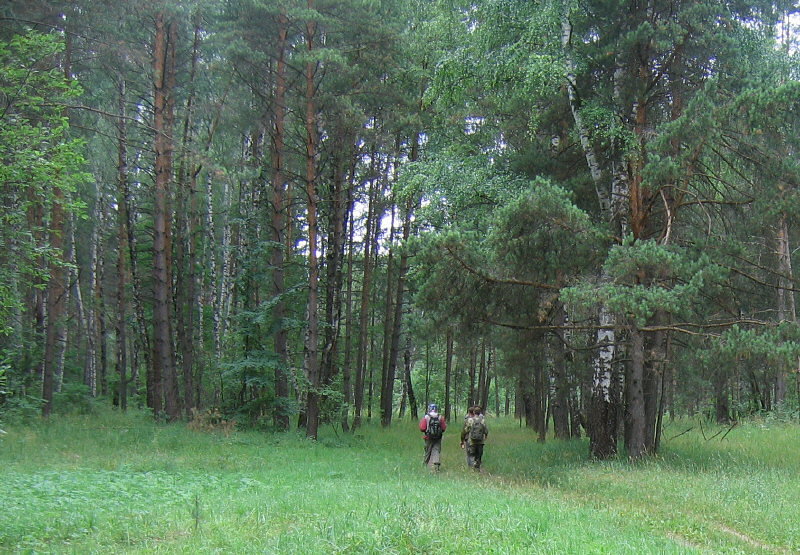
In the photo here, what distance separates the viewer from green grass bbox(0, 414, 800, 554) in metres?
6.38

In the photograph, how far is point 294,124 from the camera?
20.8 meters

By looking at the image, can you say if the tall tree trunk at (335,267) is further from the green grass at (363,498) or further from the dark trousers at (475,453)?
the dark trousers at (475,453)

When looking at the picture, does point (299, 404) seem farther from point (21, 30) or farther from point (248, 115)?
point (21, 30)

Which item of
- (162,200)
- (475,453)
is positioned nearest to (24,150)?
(162,200)

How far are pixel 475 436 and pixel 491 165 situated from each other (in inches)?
266

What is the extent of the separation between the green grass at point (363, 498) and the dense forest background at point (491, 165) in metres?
1.78

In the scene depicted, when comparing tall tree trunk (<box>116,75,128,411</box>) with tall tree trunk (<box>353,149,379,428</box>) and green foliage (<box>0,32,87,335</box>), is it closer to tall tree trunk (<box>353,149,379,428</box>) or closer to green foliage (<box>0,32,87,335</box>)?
green foliage (<box>0,32,87,335</box>)

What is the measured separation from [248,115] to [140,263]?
41.7 ft

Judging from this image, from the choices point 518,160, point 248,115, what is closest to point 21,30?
point 248,115

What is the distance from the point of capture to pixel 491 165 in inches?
635

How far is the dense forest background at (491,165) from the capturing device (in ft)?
37.3

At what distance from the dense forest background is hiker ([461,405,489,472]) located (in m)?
1.81

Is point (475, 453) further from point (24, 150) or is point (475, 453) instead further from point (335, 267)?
point (24, 150)

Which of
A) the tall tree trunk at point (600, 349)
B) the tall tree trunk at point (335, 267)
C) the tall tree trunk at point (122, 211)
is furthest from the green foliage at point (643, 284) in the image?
the tall tree trunk at point (122, 211)
